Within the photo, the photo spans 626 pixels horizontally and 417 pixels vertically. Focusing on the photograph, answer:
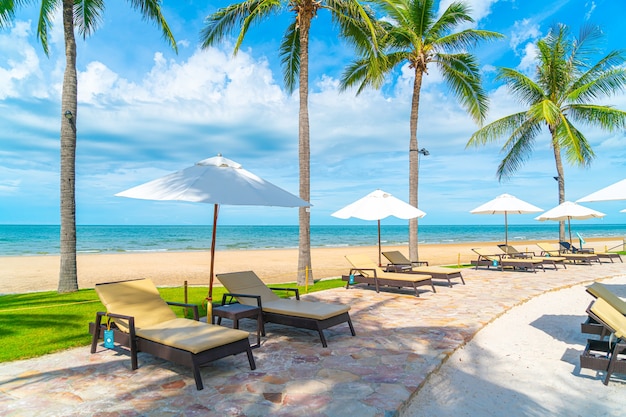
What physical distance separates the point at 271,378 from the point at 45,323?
4099 mm

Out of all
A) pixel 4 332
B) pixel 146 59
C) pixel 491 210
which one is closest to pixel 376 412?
pixel 4 332

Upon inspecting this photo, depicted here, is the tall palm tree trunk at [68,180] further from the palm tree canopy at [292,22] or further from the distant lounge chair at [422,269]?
the distant lounge chair at [422,269]

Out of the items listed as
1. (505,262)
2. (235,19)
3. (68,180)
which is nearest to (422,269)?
(505,262)

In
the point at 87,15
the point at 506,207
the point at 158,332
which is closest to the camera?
the point at 158,332

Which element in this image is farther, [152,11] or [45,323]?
[152,11]

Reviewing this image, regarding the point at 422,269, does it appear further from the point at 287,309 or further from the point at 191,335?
the point at 191,335

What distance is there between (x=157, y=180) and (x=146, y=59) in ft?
25.3

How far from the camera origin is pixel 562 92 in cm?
1795

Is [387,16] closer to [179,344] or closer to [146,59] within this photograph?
[146,59]

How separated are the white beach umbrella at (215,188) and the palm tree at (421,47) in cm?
869

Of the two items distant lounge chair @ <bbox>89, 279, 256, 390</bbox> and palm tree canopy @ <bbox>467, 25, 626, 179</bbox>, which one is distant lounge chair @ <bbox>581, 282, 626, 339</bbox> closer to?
distant lounge chair @ <bbox>89, 279, 256, 390</bbox>

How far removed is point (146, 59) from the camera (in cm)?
1118

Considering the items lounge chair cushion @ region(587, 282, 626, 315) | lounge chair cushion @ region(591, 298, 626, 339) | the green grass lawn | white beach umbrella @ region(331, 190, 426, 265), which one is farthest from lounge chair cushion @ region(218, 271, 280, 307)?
lounge chair cushion @ region(587, 282, 626, 315)

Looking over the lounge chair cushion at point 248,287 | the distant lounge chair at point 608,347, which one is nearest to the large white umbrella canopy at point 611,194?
the distant lounge chair at point 608,347
